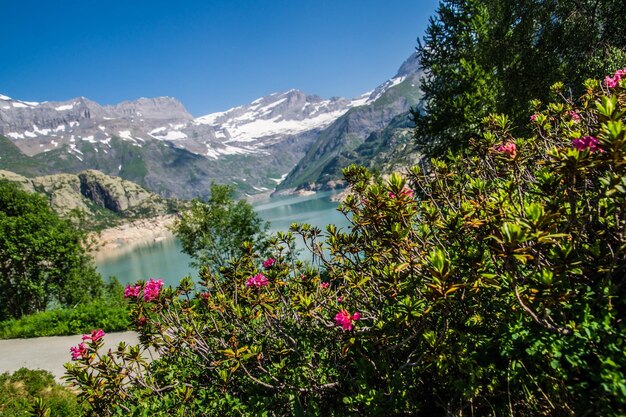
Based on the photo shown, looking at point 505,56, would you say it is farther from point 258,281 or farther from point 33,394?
point 33,394

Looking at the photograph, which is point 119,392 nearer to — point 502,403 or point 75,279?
point 502,403

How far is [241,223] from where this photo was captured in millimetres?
31203

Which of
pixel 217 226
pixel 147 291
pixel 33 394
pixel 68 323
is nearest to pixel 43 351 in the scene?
pixel 68 323

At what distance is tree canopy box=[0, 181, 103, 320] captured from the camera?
2595 centimetres

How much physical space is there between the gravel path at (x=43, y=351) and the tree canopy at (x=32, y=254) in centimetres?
1243

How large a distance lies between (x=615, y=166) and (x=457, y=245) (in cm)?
215

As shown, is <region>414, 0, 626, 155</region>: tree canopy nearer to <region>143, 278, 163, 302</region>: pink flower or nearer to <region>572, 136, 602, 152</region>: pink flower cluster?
<region>572, 136, 602, 152</region>: pink flower cluster

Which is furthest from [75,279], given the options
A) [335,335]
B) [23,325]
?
[335,335]

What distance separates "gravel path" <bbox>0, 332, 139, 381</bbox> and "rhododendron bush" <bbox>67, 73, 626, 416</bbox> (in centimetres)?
1034

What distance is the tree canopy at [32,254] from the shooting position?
26.0 metres

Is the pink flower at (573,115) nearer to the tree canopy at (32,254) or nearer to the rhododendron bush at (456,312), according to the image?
the rhododendron bush at (456,312)

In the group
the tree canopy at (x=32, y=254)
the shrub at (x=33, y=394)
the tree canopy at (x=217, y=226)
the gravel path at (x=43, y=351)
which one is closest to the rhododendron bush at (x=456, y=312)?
the shrub at (x=33, y=394)

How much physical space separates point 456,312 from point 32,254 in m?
34.9

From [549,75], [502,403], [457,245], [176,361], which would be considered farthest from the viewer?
[549,75]
